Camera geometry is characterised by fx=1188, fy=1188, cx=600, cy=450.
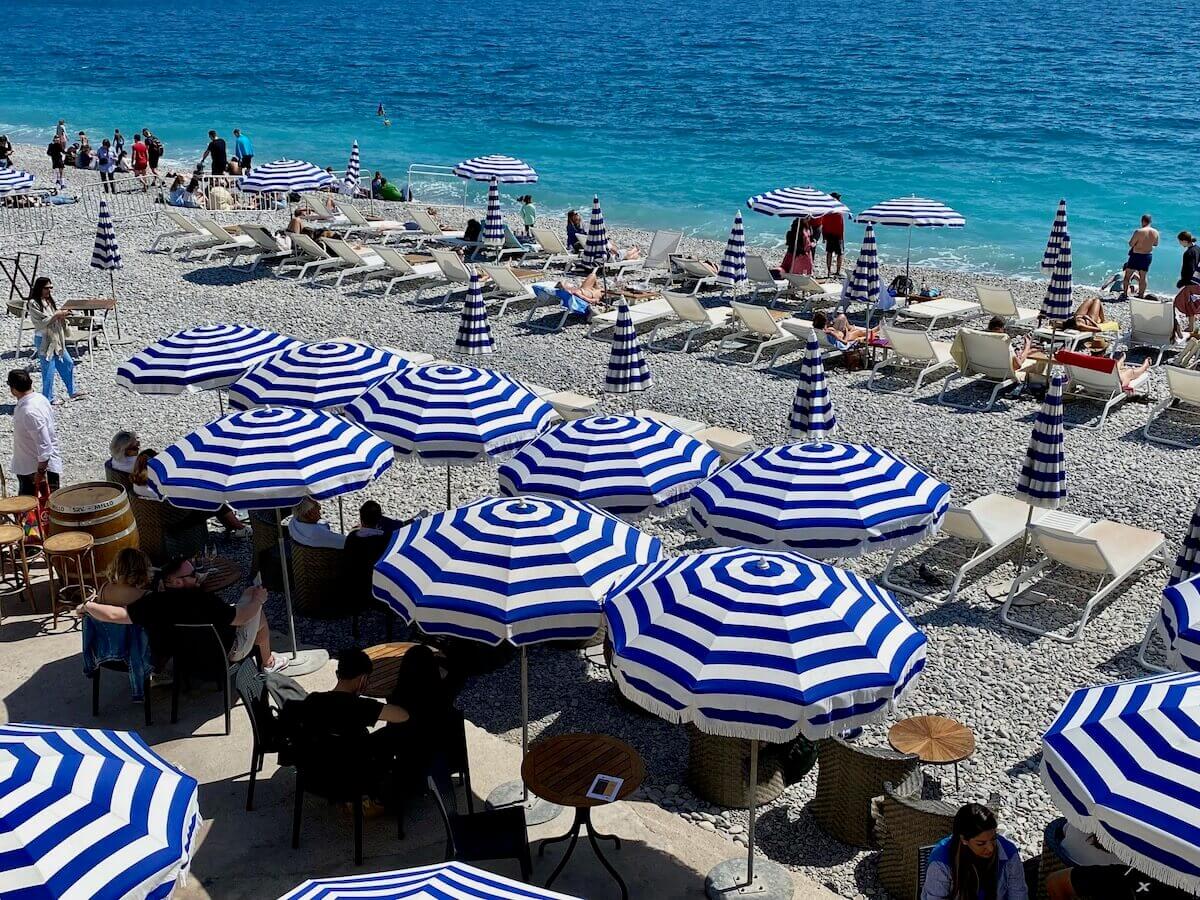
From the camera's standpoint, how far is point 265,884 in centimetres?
599

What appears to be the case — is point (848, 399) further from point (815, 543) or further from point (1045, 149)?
point (1045, 149)

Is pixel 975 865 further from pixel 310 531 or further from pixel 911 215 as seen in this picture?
pixel 911 215

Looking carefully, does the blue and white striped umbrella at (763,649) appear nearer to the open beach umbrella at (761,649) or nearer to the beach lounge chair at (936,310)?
the open beach umbrella at (761,649)

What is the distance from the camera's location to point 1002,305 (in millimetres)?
16719

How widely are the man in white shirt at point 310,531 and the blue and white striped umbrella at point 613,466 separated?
144cm

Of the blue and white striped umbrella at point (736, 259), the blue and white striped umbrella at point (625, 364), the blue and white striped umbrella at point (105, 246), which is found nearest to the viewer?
the blue and white striped umbrella at point (625, 364)

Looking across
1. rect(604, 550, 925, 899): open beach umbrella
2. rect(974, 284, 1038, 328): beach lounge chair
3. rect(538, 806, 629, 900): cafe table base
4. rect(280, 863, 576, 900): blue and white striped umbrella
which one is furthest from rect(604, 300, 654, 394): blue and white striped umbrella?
rect(974, 284, 1038, 328): beach lounge chair

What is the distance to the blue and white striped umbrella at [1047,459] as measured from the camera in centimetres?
864

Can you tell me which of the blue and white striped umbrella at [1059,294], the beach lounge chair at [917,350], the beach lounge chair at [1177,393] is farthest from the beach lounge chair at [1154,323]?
the beach lounge chair at [917,350]

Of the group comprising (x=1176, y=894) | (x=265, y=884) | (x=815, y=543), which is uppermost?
(x=815, y=543)

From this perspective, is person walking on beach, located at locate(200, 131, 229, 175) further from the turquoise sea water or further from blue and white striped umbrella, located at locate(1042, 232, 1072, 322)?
blue and white striped umbrella, located at locate(1042, 232, 1072, 322)

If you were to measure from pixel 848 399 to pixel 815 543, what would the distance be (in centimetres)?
716

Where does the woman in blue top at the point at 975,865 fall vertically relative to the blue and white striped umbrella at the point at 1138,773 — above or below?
below

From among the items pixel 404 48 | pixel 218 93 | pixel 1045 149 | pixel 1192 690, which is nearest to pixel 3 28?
pixel 404 48
